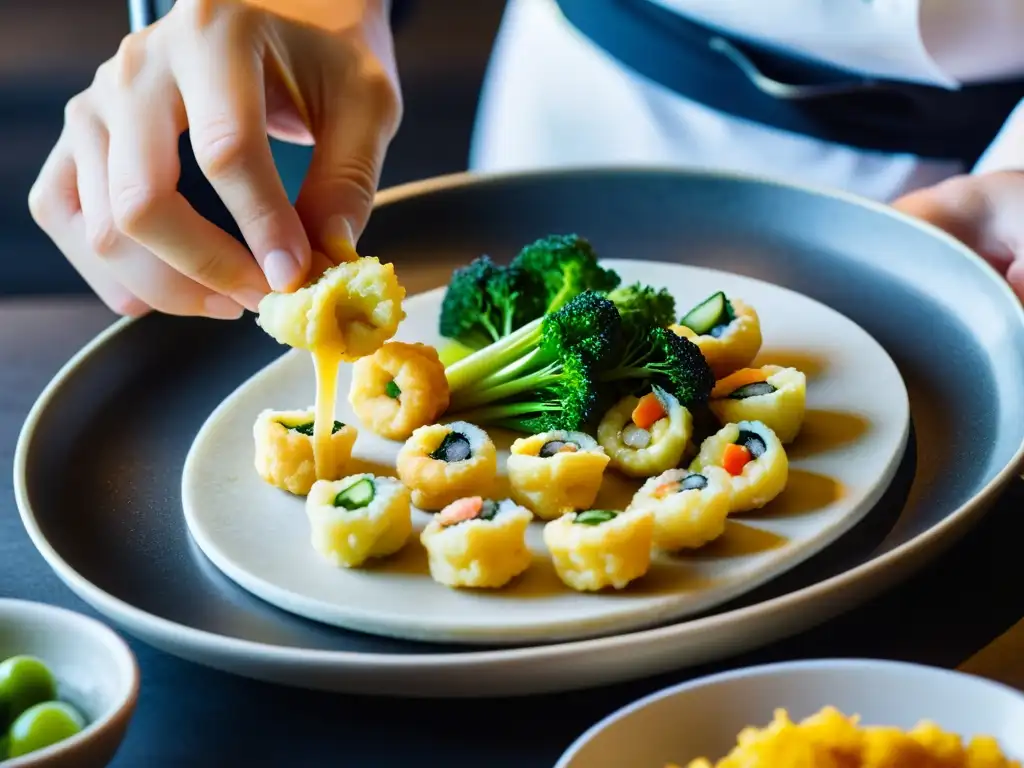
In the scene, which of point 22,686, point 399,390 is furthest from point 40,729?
point 399,390

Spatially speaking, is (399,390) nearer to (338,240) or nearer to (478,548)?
(338,240)

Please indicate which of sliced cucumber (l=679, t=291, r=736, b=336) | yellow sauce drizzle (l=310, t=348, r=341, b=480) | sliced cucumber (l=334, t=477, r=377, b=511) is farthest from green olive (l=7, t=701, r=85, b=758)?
sliced cucumber (l=679, t=291, r=736, b=336)

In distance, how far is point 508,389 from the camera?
64.0 inches

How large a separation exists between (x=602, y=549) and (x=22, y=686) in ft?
1.81

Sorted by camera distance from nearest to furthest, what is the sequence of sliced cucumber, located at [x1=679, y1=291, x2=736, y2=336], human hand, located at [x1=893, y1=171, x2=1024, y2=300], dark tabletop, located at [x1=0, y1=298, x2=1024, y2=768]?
dark tabletop, located at [x1=0, y1=298, x2=1024, y2=768] → sliced cucumber, located at [x1=679, y1=291, x2=736, y2=336] → human hand, located at [x1=893, y1=171, x2=1024, y2=300]

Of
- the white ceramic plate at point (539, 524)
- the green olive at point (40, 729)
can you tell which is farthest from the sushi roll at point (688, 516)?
the green olive at point (40, 729)

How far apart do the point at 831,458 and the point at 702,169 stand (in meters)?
0.83

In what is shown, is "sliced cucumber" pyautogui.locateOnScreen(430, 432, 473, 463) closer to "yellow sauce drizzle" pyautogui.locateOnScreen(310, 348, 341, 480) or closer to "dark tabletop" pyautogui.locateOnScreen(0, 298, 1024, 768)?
"yellow sauce drizzle" pyautogui.locateOnScreen(310, 348, 341, 480)

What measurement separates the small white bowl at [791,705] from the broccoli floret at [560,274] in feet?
2.76

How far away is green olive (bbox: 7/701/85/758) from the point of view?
3.25 feet

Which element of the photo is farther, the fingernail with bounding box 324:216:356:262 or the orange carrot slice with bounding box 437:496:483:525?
the fingernail with bounding box 324:216:356:262

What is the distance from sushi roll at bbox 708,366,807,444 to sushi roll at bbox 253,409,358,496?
0.48m

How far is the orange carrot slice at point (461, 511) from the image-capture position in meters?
1.33

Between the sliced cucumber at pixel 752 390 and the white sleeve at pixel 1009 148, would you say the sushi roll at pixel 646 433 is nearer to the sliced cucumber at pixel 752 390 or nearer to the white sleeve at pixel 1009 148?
the sliced cucumber at pixel 752 390
